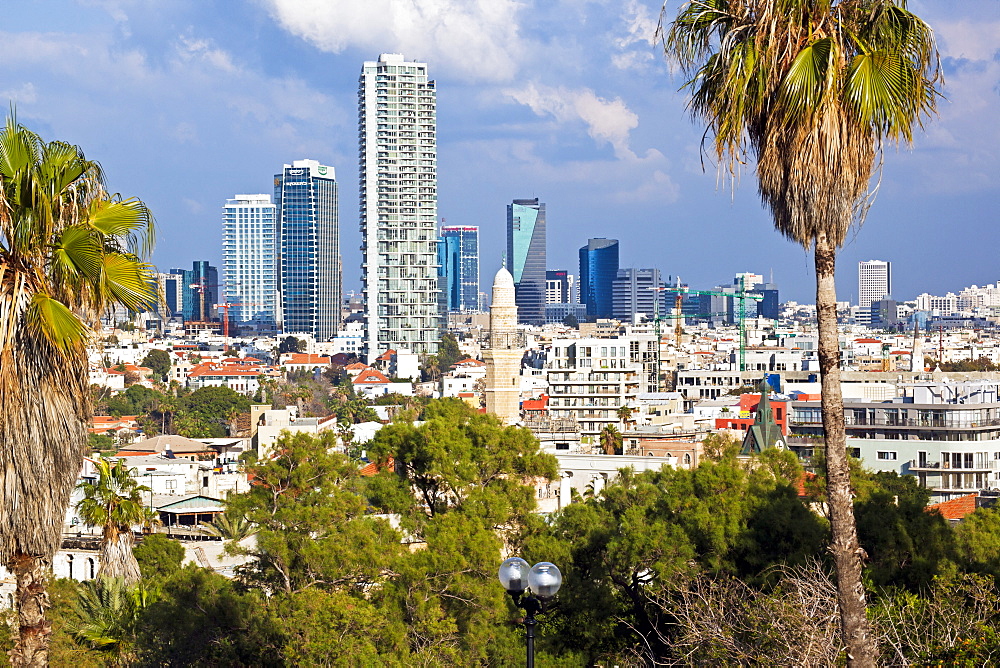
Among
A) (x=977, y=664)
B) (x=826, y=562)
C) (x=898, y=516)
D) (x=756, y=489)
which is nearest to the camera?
(x=977, y=664)

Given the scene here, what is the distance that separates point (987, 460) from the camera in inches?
1591

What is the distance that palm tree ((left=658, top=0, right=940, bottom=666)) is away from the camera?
9.20 m

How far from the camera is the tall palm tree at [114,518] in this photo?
18.8 meters

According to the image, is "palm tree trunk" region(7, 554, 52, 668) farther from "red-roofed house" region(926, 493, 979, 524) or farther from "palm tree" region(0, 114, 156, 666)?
"red-roofed house" region(926, 493, 979, 524)

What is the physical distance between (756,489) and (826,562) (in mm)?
3161

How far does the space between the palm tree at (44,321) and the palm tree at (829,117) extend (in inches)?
164

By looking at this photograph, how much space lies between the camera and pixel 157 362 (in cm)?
14250

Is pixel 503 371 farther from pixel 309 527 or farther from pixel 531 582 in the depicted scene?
pixel 531 582

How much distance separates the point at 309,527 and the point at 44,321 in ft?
29.0

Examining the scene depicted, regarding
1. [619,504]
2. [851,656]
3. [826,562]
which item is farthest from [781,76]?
[619,504]

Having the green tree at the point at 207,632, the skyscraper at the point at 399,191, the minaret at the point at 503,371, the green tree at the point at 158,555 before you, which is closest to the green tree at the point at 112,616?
the green tree at the point at 207,632

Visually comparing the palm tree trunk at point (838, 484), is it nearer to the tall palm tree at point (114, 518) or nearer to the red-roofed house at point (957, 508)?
the tall palm tree at point (114, 518)

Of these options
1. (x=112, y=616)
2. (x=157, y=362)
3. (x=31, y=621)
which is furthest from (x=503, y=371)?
(x=157, y=362)

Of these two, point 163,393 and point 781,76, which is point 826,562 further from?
point 163,393
